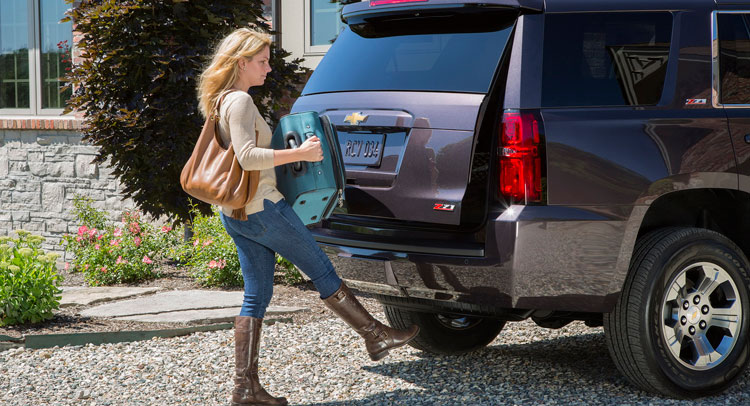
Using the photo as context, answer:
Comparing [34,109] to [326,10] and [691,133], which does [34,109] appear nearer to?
[326,10]

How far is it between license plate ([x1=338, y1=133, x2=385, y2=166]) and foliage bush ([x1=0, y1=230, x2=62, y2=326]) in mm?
2557

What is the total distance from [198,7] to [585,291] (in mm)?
5478

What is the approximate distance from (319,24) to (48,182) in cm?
403

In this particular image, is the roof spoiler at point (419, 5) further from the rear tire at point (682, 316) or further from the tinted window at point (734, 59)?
the rear tire at point (682, 316)

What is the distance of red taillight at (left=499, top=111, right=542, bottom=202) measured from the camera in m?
3.94

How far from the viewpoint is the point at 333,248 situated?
451 cm

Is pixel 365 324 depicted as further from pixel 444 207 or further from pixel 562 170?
pixel 562 170

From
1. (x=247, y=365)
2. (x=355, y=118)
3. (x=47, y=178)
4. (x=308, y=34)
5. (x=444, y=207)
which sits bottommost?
(x=47, y=178)

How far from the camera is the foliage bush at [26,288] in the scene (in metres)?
5.93

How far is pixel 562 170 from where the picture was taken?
3.96 m

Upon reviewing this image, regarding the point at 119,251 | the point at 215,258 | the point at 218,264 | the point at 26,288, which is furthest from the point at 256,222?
the point at 119,251

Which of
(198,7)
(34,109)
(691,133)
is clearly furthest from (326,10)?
(691,133)

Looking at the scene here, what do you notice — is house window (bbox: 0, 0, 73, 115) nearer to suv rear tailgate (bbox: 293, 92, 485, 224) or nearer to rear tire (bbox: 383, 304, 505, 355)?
rear tire (bbox: 383, 304, 505, 355)

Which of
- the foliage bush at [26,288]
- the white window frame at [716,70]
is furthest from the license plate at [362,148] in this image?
the foliage bush at [26,288]
